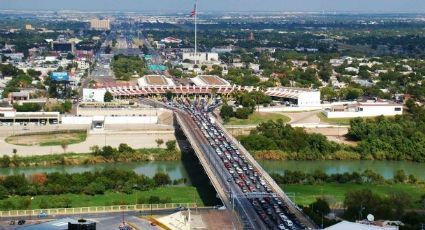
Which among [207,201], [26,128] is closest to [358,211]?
[207,201]

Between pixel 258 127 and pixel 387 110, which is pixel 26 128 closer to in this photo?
pixel 258 127

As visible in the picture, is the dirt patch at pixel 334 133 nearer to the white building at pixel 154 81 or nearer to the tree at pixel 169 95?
the tree at pixel 169 95

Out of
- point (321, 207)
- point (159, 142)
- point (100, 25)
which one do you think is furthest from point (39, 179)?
point (100, 25)

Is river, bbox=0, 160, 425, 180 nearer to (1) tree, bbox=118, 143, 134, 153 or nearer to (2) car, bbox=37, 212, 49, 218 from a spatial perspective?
(1) tree, bbox=118, 143, 134, 153

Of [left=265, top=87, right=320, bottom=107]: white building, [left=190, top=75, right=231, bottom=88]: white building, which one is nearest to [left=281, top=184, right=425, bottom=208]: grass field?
[left=265, top=87, right=320, bottom=107]: white building

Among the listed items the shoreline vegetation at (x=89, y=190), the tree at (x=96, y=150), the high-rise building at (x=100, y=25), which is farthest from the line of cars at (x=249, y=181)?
the high-rise building at (x=100, y=25)
